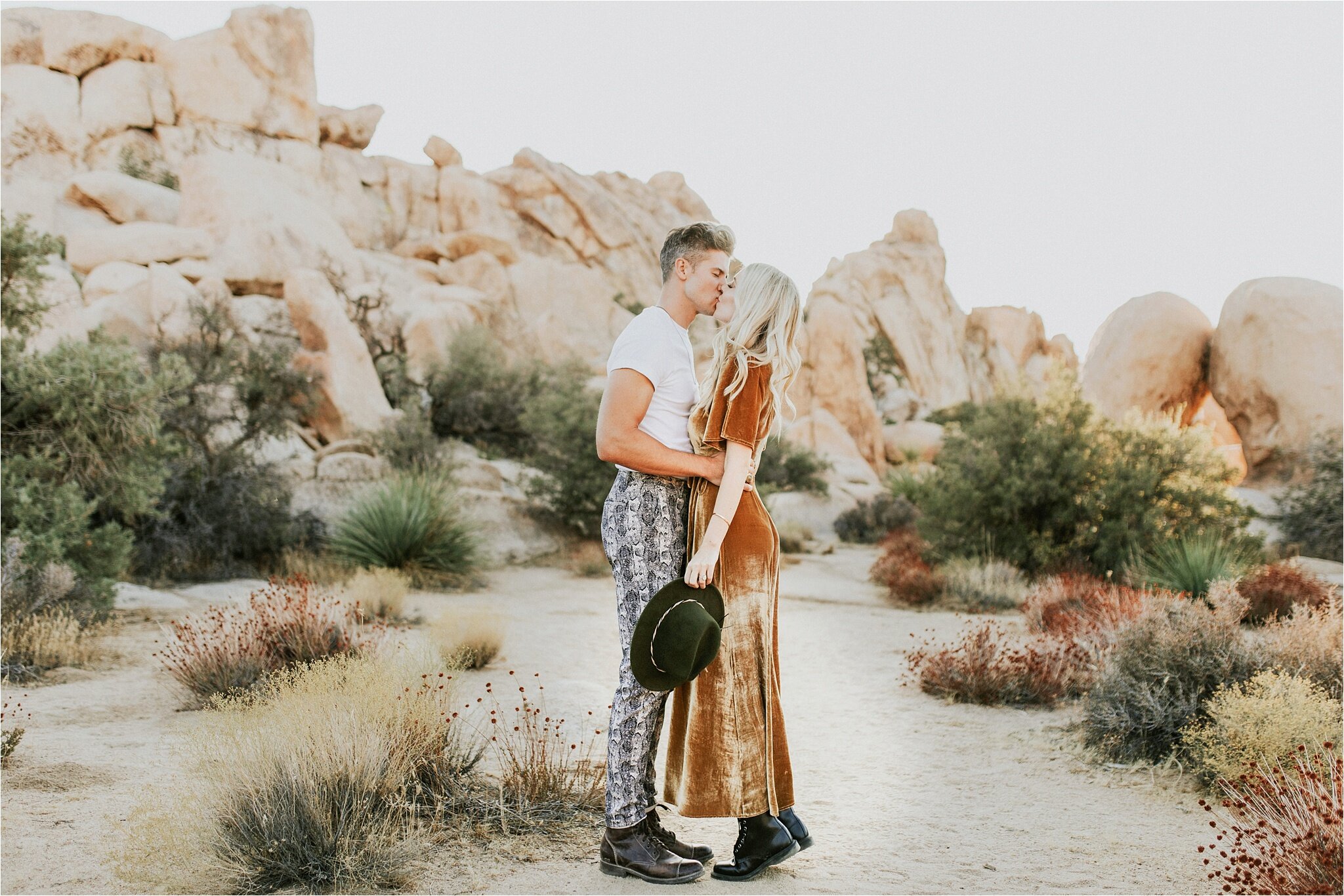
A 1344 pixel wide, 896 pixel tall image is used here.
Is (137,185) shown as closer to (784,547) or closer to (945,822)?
(784,547)

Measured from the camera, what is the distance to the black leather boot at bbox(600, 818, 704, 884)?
3299 mm

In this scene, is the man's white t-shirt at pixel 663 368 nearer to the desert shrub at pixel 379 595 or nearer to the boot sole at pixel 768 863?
the boot sole at pixel 768 863

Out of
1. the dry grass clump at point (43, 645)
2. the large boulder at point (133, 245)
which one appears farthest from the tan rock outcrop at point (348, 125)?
the dry grass clump at point (43, 645)

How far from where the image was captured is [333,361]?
56.7 ft

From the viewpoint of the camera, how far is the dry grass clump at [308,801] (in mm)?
3219

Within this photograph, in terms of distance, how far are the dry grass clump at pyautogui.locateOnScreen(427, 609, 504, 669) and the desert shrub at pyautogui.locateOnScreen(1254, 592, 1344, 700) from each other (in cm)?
530

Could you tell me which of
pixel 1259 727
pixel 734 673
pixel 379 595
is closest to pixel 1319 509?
pixel 1259 727

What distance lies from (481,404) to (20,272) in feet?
34.1

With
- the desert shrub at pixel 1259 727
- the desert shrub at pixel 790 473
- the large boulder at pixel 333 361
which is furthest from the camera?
the desert shrub at pixel 790 473

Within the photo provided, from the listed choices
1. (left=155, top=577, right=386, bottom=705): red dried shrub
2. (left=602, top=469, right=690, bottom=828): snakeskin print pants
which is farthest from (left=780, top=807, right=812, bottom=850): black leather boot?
(left=155, top=577, right=386, bottom=705): red dried shrub

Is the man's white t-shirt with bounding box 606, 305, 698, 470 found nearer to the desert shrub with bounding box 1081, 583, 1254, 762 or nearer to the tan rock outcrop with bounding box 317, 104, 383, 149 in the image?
the desert shrub with bounding box 1081, 583, 1254, 762

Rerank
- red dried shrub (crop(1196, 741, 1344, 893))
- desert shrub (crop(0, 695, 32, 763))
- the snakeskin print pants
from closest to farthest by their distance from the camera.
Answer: red dried shrub (crop(1196, 741, 1344, 893)) → the snakeskin print pants → desert shrub (crop(0, 695, 32, 763))

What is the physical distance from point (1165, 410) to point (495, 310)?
19.2 m

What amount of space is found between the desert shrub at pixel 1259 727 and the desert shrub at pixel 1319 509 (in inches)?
408
